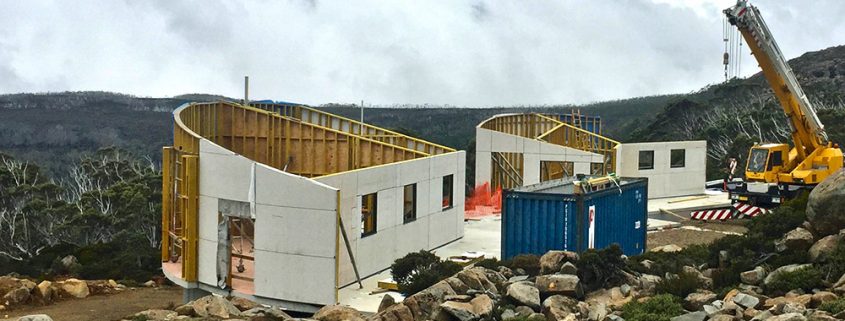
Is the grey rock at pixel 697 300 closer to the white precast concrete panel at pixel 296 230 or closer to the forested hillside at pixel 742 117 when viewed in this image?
the white precast concrete panel at pixel 296 230

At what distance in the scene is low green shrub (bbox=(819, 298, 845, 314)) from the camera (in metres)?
11.9

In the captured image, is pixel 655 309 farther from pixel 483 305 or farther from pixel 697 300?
pixel 483 305

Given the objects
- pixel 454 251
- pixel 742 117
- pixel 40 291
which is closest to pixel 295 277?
pixel 454 251

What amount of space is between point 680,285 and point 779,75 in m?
15.1

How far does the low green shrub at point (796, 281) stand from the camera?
44.3 feet

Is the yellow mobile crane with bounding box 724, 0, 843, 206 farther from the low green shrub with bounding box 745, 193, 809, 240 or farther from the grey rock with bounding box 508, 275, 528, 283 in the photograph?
the grey rock with bounding box 508, 275, 528, 283

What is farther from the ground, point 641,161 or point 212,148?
point 212,148

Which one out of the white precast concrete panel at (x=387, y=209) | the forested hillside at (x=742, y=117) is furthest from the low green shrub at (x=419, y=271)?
the forested hillside at (x=742, y=117)

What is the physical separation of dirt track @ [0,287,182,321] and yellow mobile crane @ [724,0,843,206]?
1827 cm

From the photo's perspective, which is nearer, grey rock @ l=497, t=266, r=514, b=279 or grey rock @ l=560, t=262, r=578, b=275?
grey rock @ l=560, t=262, r=578, b=275

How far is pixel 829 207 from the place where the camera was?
1552 centimetres

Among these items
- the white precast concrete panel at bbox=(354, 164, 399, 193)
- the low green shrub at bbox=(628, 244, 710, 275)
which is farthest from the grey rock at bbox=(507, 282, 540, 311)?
the white precast concrete panel at bbox=(354, 164, 399, 193)

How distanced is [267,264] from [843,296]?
1049 centimetres

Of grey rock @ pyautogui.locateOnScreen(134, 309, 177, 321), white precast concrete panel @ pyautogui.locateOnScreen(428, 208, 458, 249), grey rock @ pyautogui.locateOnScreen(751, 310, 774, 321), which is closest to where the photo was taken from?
grey rock @ pyautogui.locateOnScreen(751, 310, 774, 321)
